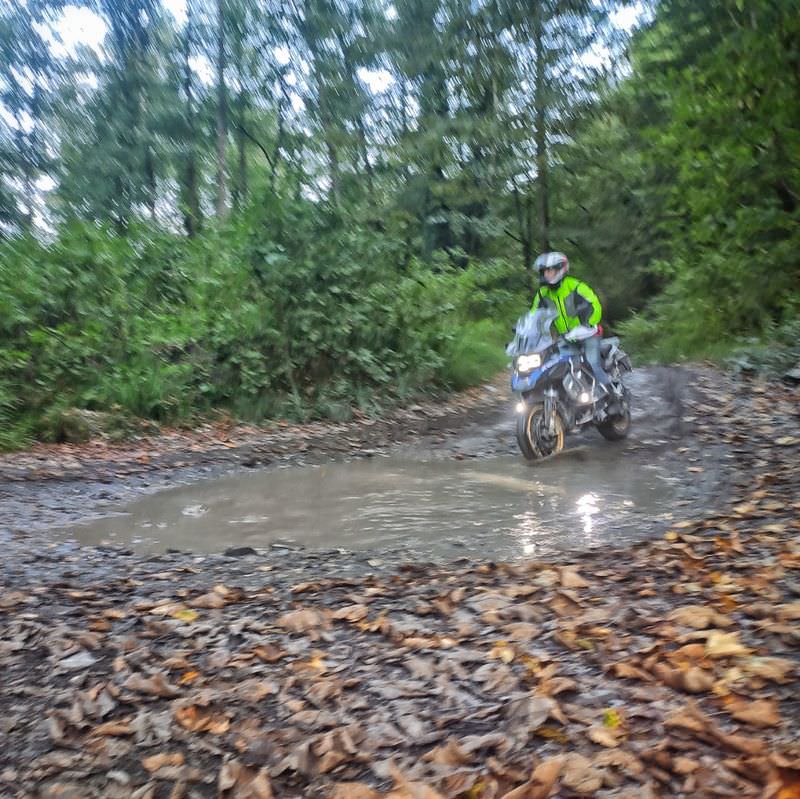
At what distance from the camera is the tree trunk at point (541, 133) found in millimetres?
20828

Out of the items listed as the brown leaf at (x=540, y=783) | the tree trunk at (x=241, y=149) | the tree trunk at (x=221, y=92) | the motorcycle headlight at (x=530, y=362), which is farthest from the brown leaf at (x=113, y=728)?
the tree trunk at (x=221, y=92)

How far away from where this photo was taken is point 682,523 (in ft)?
18.3

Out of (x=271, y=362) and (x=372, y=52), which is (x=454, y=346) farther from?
(x=372, y=52)

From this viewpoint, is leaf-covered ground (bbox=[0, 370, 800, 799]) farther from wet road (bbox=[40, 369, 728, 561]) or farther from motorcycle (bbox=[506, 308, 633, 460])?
motorcycle (bbox=[506, 308, 633, 460])

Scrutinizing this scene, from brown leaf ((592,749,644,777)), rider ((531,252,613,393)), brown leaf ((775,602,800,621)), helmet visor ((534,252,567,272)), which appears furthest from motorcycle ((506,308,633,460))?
brown leaf ((592,749,644,777))

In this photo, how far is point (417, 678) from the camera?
10.6 ft

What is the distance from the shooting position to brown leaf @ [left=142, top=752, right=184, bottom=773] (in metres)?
2.68

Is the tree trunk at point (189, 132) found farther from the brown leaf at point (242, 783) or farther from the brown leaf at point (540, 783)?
the brown leaf at point (540, 783)

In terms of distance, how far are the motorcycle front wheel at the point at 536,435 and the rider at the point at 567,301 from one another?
976 mm

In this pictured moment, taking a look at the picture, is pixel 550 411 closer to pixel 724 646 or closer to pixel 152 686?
pixel 724 646

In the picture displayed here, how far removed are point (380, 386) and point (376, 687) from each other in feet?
34.0

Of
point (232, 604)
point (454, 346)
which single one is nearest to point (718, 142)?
point (454, 346)

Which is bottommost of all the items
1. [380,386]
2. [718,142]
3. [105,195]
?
[380,386]

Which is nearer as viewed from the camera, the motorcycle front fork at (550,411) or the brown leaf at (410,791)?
the brown leaf at (410,791)
